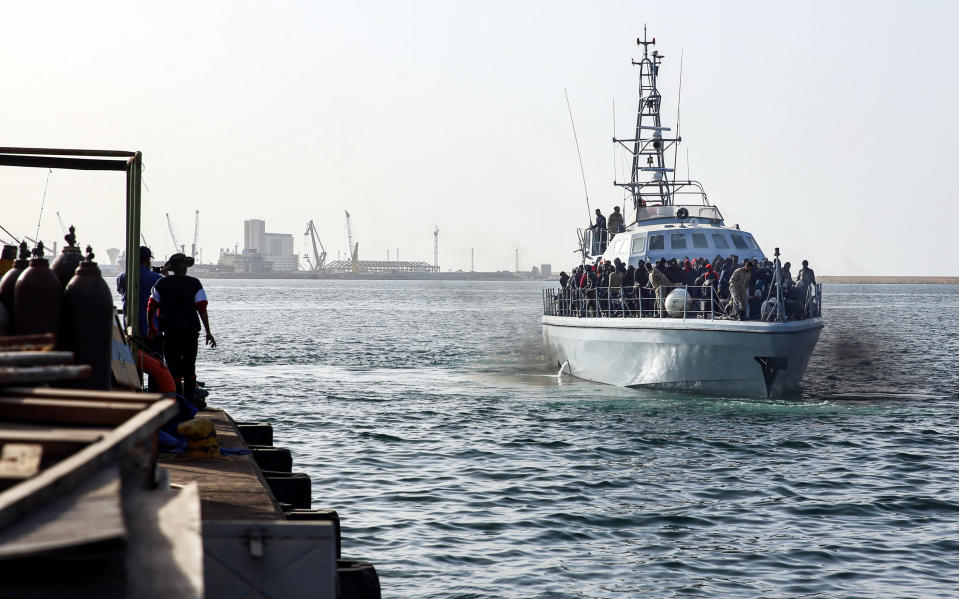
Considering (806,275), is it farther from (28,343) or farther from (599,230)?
(28,343)

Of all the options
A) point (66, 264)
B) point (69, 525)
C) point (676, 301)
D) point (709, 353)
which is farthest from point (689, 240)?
point (69, 525)

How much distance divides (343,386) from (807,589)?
1873 cm

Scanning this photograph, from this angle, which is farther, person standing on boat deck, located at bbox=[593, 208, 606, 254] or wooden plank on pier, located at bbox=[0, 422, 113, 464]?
person standing on boat deck, located at bbox=[593, 208, 606, 254]

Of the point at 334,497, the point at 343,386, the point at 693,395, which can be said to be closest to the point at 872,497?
the point at 334,497

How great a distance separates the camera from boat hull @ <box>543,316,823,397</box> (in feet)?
65.4

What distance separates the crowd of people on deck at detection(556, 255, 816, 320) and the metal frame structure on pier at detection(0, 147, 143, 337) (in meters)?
12.7

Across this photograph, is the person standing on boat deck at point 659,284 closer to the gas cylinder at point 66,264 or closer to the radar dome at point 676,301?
the radar dome at point 676,301

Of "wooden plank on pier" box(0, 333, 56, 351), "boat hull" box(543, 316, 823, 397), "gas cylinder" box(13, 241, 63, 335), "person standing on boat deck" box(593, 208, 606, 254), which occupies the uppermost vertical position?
"person standing on boat deck" box(593, 208, 606, 254)

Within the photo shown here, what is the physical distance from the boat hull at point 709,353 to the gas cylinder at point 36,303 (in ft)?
52.1

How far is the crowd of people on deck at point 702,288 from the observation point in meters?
20.1

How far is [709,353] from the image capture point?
67.3ft

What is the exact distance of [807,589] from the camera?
30.0 ft

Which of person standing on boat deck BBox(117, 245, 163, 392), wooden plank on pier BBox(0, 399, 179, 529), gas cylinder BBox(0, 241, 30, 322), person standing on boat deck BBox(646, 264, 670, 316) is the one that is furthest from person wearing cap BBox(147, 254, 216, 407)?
person standing on boat deck BBox(646, 264, 670, 316)

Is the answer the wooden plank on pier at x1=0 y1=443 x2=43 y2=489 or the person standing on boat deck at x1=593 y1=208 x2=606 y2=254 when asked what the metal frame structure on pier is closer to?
the wooden plank on pier at x1=0 y1=443 x2=43 y2=489
